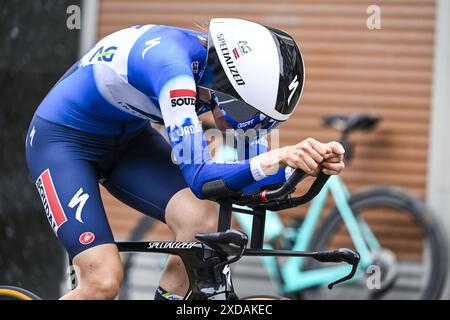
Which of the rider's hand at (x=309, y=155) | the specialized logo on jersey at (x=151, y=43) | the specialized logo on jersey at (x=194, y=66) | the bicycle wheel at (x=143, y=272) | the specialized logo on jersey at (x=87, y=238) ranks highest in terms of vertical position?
the specialized logo on jersey at (x=151, y=43)

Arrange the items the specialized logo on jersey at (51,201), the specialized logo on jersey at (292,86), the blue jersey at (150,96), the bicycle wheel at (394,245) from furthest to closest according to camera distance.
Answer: the bicycle wheel at (394,245)
the specialized logo on jersey at (51,201)
the specialized logo on jersey at (292,86)
the blue jersey at (150,96)

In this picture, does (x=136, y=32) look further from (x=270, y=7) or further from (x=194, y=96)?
(x=270, y=7)

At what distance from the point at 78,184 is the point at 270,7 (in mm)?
3751

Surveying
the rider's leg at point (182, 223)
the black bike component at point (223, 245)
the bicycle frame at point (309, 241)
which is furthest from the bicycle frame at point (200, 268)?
the bicycle frame at point (309, 241)

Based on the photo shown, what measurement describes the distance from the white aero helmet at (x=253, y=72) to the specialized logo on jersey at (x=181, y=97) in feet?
0.62

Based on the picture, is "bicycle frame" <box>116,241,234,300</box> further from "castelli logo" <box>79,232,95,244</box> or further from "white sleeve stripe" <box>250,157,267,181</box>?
"white sleeve stripe" <box>250,157,267,181</box>

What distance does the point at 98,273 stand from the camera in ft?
11.6

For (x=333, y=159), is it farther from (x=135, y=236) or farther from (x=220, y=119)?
(x=135, y=236)

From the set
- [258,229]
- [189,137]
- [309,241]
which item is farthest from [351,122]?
[189,137]

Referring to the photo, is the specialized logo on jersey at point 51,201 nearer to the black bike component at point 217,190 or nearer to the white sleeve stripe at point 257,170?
the black bike component at point 217,190

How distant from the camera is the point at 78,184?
3.66 meters

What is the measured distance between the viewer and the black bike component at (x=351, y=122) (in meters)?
6.27

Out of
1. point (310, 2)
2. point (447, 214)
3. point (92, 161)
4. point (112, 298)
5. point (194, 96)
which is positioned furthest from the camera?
point (310, 2)
